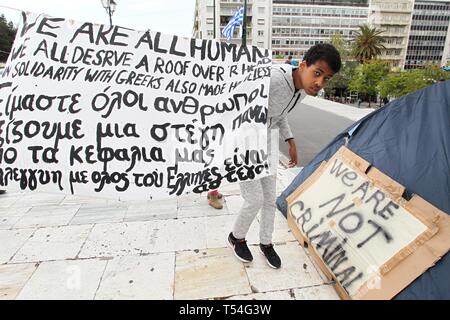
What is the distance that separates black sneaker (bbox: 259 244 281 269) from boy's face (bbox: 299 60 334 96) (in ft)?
4.26

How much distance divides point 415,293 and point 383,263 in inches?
8.9

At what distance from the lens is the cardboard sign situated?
1.83m

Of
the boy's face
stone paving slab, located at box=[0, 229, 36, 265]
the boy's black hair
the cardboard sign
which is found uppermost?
the boy's black hair

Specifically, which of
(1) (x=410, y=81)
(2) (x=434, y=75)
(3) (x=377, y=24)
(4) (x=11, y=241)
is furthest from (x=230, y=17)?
(4) (x=11, y=241)

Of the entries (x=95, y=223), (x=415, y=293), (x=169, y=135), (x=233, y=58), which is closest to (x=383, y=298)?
(x=415, y=293)

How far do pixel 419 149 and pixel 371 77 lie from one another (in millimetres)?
21785

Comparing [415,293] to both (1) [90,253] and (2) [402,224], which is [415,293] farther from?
(1) [90,253]

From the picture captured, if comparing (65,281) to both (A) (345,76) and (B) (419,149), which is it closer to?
(B) (419,149)

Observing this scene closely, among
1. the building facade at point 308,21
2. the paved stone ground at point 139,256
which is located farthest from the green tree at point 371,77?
the building facade at point 308,21

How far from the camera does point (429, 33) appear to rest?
69.6m

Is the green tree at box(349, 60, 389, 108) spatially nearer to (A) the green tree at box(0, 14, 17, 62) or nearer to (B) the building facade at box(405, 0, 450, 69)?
(A) the green tree at box(0, 14, 17, 62)

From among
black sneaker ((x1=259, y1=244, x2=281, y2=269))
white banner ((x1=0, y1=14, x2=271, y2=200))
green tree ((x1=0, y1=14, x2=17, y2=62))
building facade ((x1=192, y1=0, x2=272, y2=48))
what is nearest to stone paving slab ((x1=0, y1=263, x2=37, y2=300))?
white banner ((x1=0, y1=14, x2=271, y2=200))

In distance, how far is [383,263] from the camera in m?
1.91

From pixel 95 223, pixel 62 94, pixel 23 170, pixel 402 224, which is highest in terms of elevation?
pixel 62 94
